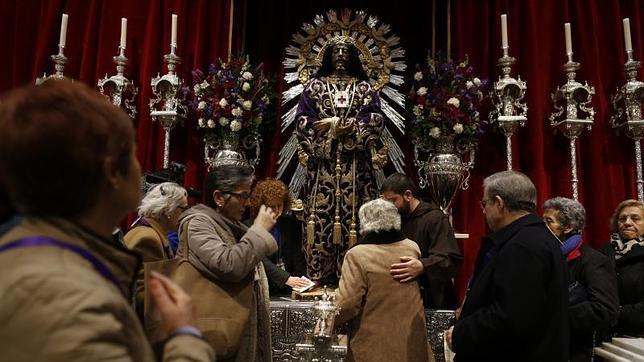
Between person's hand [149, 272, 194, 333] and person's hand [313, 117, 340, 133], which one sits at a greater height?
person's hand [313, 117, 340, 133]

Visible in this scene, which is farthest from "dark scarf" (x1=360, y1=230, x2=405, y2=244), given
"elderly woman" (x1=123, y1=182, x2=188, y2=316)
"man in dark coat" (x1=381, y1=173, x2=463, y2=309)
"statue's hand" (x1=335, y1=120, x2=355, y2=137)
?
"statue's hand" (x1=335, y1=120, x2=355, y2=137)

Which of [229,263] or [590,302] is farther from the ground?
[229,263]

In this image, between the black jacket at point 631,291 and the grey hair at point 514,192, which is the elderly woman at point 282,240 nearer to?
the grey hair at point 514,192

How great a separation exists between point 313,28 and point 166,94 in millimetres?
1609

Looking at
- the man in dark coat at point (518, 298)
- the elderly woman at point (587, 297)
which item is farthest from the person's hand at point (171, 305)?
the elderly woman at point (587, 297)

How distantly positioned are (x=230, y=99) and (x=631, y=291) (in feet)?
11.3

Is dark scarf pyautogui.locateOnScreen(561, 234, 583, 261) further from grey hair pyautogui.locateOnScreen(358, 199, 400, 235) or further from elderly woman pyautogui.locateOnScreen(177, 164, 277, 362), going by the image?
elderly woman pyautogui.locateOnScreen(177, 164, 277, 362)

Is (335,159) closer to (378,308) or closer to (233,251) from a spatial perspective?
(378,308)

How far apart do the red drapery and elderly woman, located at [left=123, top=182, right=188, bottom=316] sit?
103 inches

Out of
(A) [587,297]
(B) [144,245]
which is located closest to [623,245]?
(A) [587,297]

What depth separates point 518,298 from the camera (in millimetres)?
2131

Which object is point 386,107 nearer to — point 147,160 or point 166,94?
point 166,94

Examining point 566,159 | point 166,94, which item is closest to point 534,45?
point 566,159

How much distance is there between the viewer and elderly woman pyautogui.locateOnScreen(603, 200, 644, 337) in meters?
3.16
